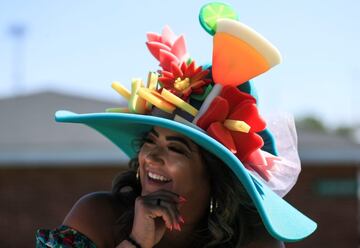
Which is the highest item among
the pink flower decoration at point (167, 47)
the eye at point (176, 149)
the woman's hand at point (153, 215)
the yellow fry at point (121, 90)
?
the pink flower decoration at point (167, 47)

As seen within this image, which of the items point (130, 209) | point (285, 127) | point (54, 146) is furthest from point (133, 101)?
point (54, 146)

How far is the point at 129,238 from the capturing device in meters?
2.24

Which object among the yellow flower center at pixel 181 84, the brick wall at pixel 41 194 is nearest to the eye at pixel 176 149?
the yellow flower center at pixel 181 84

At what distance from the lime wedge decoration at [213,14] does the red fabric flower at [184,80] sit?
7.4 inches

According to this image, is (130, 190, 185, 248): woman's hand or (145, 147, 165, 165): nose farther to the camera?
(145, 147, 165, 165): nose

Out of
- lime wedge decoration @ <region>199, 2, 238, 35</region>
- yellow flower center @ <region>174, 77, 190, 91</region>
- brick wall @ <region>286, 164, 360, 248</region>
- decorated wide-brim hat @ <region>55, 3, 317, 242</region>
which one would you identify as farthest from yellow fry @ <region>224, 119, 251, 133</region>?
brick wall @ <region>286, 164, 360, 248</region>

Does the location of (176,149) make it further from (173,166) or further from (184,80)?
(184,80)

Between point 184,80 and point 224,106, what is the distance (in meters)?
0.22

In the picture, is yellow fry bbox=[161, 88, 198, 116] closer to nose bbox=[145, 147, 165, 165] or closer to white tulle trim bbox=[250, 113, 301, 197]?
nose bbox=[145, 147, 165, 165]

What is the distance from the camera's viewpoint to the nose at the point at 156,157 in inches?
90.4

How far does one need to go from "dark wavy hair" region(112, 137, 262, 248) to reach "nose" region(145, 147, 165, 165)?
0.17 metres

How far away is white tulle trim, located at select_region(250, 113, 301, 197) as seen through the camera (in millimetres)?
2523

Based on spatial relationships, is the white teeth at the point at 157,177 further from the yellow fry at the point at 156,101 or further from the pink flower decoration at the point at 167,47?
the pink flower decoration at the point at 167,47

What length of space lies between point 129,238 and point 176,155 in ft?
1.14
